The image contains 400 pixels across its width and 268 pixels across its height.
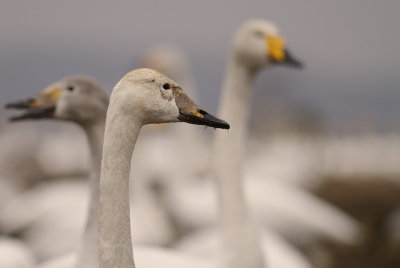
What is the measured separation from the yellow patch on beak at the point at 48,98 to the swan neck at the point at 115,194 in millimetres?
1316

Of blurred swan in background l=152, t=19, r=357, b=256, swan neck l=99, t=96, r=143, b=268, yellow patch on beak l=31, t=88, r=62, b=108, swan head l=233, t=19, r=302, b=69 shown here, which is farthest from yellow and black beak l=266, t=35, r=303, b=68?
blurred swan in background l=152, t=19, r=357, b=256

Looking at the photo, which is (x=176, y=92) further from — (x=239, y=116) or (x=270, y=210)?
(x=270, y=210)

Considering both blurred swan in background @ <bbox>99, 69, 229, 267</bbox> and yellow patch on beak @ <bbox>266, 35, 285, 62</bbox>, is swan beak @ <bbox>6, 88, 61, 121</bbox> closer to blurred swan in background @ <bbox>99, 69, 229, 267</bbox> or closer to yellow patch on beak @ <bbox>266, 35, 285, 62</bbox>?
blurred swan in background @ <bbox>99, 69, 229, 267</bbox>

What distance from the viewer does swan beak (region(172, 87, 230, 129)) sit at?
2734mm

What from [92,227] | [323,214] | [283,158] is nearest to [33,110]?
[92,227]

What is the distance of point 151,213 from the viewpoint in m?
6.86

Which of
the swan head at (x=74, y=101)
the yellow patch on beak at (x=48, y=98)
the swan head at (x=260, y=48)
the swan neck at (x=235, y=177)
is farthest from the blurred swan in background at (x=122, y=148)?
the swan head at (x=260, y=48)

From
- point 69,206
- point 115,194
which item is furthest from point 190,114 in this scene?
point 69,206

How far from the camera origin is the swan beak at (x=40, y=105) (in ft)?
12.5

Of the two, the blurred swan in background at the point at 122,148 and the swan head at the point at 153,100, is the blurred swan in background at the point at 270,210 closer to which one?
the swan head at the point at 153,100

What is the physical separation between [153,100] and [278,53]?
2.29 metres

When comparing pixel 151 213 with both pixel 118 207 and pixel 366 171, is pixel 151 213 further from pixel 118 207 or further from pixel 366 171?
pixel 366 171

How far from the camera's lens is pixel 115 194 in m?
2.52

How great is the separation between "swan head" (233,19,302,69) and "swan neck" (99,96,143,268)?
229cm
